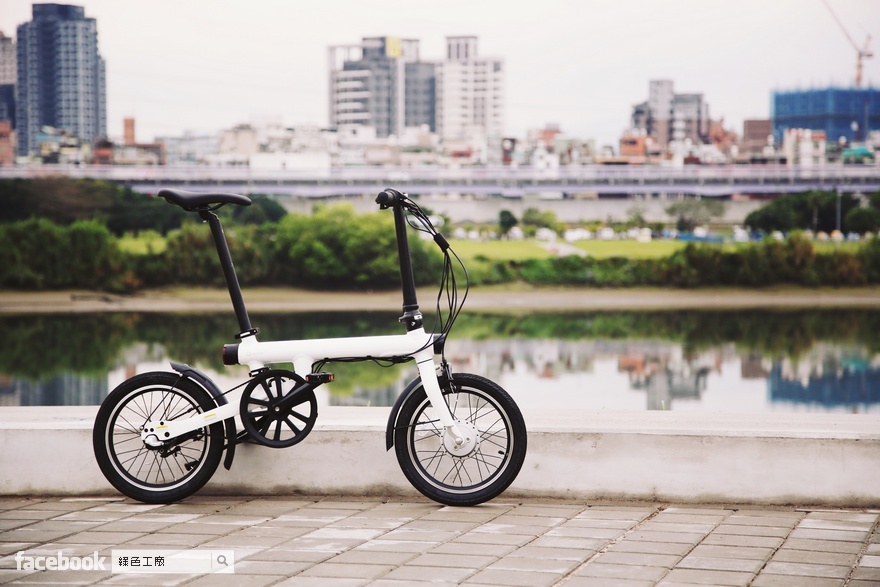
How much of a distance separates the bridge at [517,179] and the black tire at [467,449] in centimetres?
8005

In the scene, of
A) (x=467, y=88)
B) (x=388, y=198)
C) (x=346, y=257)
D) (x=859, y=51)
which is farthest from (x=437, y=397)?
(x=467, y=88)

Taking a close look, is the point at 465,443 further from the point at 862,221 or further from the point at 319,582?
the point at 862,221

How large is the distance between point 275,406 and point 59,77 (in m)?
102

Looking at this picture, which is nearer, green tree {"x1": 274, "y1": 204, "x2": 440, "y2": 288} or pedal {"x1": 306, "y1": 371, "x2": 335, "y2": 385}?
pedal {"x1": 306, "y1": 371, "x2": 335, "y2": 385}

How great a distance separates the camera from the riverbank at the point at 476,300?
206ft

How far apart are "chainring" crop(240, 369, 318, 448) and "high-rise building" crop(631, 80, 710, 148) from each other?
10264cm

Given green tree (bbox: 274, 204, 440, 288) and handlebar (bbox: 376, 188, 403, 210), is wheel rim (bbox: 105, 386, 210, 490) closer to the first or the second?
handlebar (bbox: 376, 188, 403, 210)

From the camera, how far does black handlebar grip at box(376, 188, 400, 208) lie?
12.5ft

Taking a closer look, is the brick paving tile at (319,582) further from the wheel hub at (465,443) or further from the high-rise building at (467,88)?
the high-rise building at (467,88)

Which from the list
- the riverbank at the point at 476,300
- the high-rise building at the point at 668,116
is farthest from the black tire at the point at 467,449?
the high-rise building at the point at 668,116

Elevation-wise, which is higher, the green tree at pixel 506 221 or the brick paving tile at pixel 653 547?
the green tree at pixel 506 221

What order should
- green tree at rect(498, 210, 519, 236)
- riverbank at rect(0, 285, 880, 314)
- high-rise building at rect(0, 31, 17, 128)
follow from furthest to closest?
high-rise building at rect(0, 31, 17, 128) → green tree at rect(498, 210, 519, 236) → riverbank at rect(0, 285, 880, 314)

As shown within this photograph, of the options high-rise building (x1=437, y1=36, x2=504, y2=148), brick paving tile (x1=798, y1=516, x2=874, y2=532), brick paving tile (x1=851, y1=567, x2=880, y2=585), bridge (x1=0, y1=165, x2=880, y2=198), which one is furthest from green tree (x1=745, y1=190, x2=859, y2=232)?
high-rise building (x1=437, y1=36, x2=504, y2=148)

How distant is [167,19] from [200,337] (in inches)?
2299
